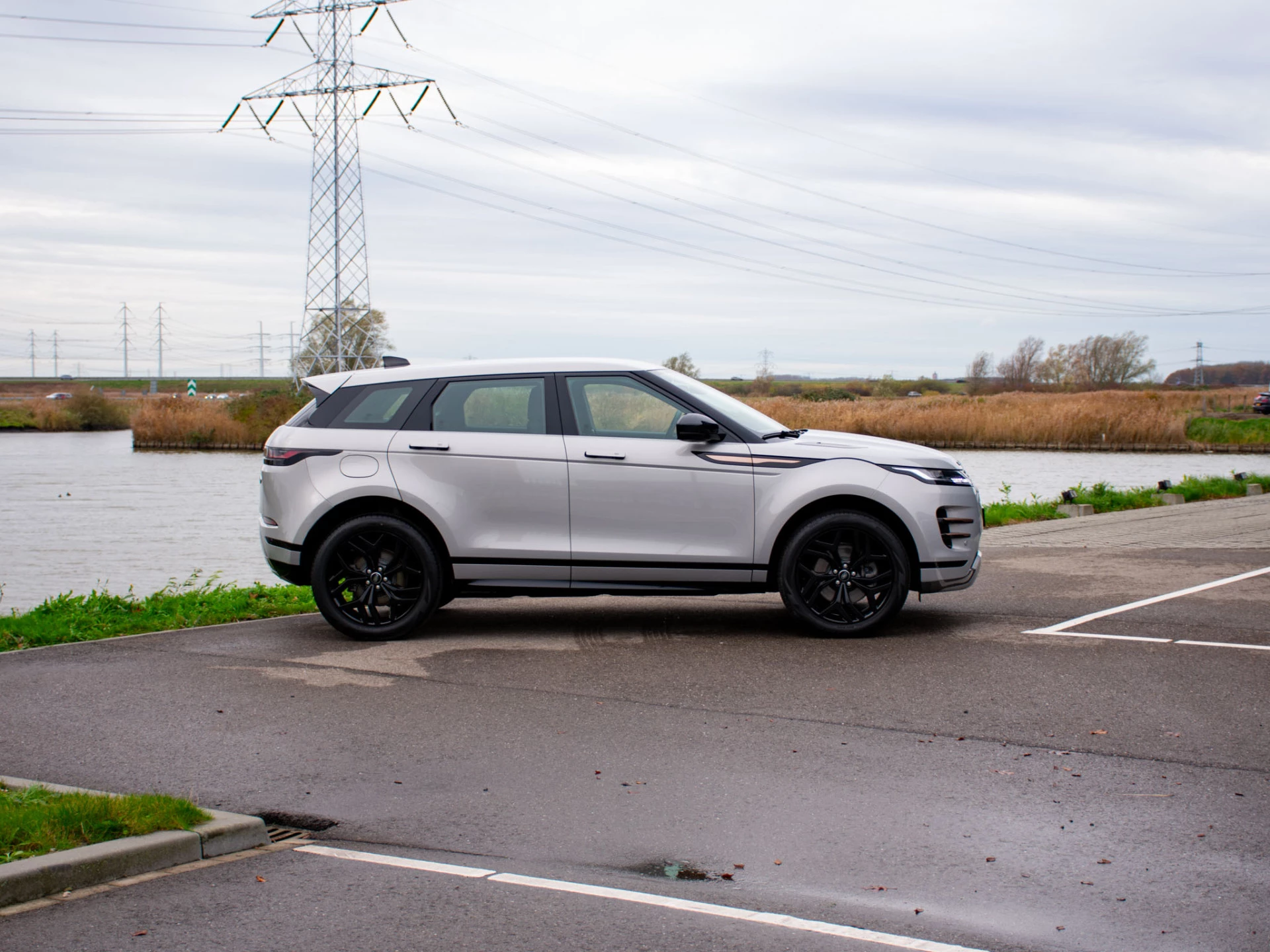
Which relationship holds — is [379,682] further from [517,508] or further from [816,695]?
[816,695]

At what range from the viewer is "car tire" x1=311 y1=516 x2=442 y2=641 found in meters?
8.41

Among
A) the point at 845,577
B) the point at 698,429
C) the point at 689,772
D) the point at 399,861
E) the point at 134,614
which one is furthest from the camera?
the point at 134,614

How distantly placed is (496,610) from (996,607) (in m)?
3.93

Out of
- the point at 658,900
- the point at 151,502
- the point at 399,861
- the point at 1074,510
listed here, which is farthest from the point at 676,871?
the point at 151,502

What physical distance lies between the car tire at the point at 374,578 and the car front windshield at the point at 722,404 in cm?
203

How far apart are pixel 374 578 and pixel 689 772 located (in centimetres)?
369

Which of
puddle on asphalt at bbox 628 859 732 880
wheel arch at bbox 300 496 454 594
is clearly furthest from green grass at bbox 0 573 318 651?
puddle on asphalt at bbox 628 859 732 880

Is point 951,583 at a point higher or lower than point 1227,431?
lower

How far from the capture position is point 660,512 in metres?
8.26

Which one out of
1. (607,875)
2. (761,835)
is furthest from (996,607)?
(607,875)

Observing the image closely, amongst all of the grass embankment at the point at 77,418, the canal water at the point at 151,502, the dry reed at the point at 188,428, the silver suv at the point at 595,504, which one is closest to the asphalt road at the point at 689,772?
the silver suv at the point at 595,504

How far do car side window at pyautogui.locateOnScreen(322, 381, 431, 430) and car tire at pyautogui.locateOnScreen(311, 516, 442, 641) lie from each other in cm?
66

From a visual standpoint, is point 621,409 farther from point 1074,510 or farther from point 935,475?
point 1074,510

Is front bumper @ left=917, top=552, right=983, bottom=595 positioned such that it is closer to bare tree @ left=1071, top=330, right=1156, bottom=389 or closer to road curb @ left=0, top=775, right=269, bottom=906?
road curb @ left=0, top=775, right=269, bottom=906
